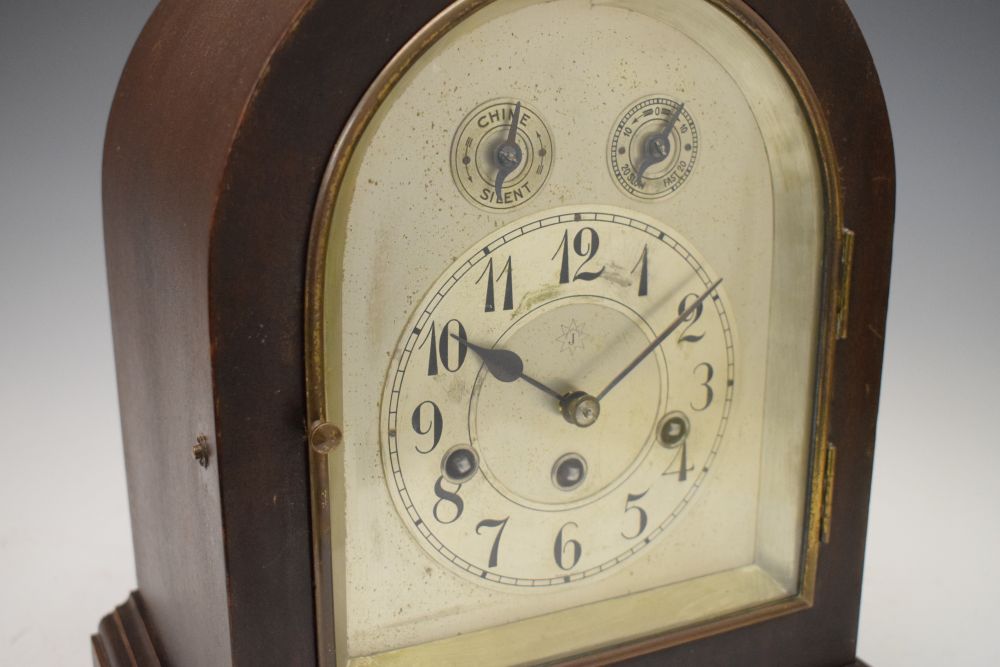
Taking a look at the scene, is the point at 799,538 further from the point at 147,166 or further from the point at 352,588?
the point at 147,166

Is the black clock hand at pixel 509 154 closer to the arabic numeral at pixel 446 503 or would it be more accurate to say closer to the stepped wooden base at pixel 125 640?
the arabic numeral at pixel 446 503

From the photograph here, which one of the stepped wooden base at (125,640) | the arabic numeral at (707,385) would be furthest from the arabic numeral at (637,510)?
the stepped wooden base at (125,640)

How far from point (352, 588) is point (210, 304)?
1.07ft

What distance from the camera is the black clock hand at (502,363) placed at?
3.62 feet

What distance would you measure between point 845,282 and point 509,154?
40 cm

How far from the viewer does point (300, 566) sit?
1027 mm

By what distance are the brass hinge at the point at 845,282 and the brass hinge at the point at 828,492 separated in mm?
131

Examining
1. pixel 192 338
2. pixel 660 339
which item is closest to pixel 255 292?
pixel 192 338

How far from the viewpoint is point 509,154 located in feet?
3.46

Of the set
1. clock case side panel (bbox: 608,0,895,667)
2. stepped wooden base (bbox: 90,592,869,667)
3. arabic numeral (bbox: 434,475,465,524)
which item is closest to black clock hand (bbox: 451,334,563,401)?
arabic numeral (bbox: 434,475,465,524)

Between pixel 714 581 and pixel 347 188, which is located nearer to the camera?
pixel 347 188

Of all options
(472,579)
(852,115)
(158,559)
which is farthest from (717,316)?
(158,559)

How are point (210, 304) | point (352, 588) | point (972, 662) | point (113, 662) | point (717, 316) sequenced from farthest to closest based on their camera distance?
point (972, 662), point (113, 662), point (717, 316), point (352, 588), point (210, 304)

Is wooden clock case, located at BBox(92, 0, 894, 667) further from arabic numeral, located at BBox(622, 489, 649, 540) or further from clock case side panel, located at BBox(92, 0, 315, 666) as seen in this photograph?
arabic numeral, located at BBox(622, 489, 649, 540)
